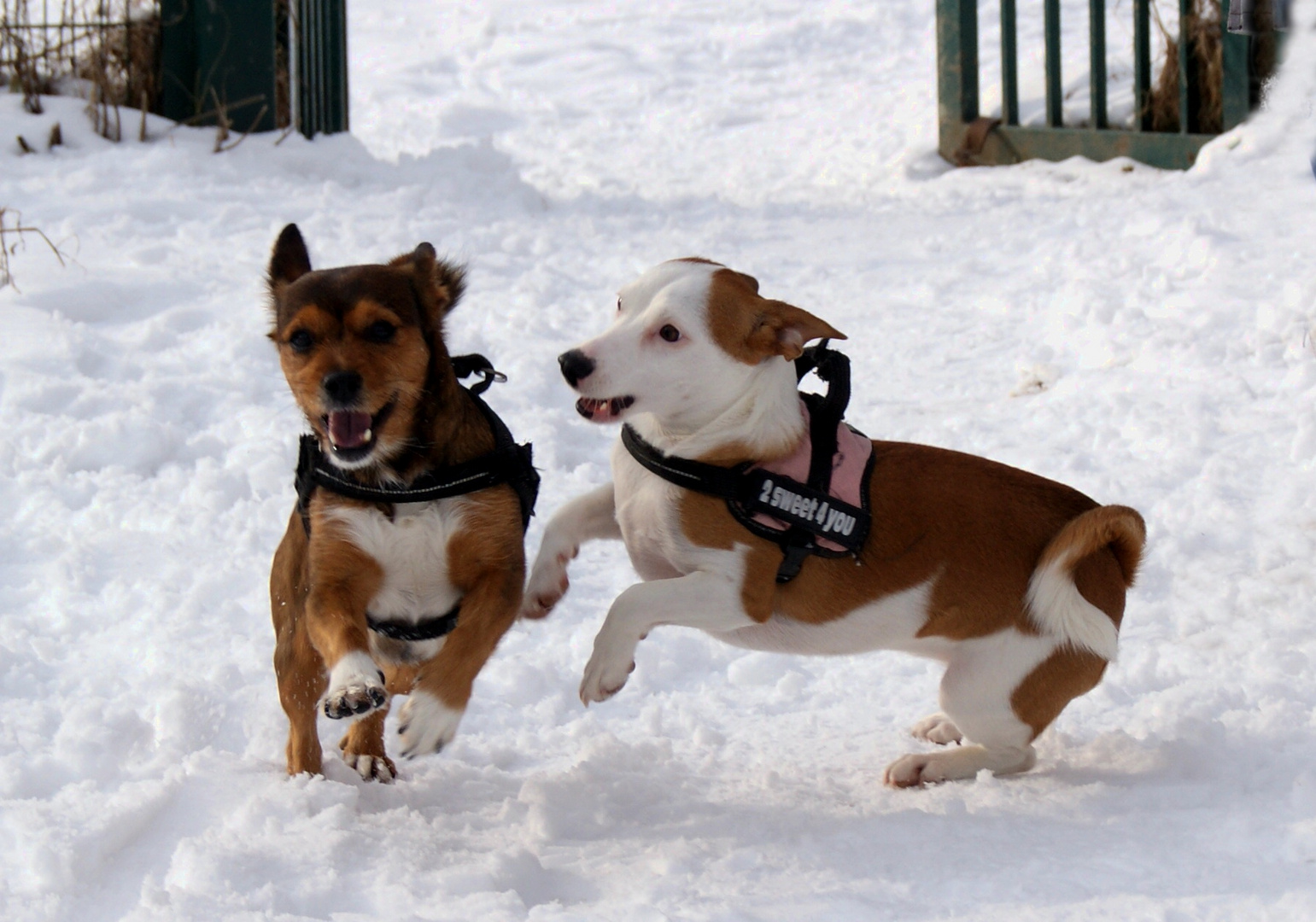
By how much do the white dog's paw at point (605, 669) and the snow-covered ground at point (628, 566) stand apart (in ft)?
0.98

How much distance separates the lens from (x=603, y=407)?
3.32 m

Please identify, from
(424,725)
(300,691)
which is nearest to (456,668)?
(424,725)

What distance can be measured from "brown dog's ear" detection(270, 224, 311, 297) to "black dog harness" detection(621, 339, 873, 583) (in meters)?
1.09

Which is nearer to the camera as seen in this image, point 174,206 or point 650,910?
point 650,910

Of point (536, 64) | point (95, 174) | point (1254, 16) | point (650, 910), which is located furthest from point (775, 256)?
point (536, 64)

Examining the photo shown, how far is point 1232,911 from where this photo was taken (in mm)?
2516

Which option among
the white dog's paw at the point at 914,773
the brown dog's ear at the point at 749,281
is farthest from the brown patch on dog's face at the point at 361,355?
the white dog's paw at the point at 914,773

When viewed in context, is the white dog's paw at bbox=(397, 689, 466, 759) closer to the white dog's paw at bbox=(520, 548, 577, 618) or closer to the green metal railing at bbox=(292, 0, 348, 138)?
the white dog's paw at bbox=(520, 548, 577, 618)

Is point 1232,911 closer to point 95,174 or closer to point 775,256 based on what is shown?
point 775,256

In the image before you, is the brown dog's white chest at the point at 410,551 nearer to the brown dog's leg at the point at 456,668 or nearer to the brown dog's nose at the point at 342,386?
the brown dog's leg at the point at 456,668

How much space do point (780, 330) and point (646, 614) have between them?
0.79 meters

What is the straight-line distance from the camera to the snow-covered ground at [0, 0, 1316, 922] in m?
2.83

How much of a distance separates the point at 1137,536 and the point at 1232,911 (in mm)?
1253

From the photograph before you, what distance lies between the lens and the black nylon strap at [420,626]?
3.56 meters
